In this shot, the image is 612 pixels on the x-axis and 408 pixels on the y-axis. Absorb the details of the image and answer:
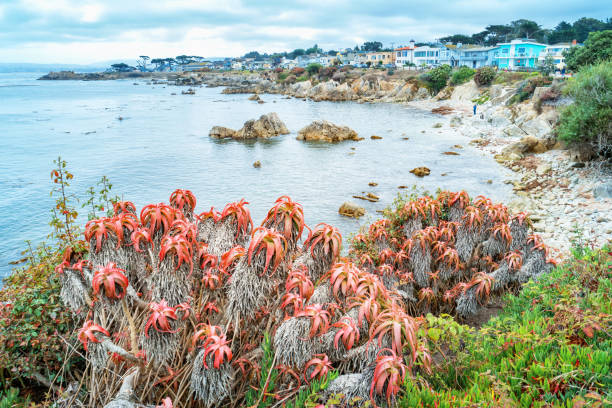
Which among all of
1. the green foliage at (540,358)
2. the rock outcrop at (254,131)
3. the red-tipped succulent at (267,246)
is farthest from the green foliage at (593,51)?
the red-tipped succulent at (267,246)

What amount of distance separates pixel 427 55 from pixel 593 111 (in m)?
120

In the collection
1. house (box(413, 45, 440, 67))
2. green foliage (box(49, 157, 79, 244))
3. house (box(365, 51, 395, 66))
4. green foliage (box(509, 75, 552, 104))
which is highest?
house (box(365, 51, 395, 66))

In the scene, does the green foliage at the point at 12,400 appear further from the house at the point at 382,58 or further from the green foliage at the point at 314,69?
the house at the point at 382,58

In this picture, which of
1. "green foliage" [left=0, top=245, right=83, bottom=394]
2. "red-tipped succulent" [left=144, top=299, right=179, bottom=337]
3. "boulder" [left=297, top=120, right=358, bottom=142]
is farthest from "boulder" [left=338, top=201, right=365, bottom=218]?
"boulder" [left=297, top=120, right=358, bottom=142]

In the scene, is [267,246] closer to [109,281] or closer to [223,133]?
[109,281]

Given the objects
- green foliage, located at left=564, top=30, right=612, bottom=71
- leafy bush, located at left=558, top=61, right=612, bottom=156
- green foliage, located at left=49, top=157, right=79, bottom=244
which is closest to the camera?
green foliage, located at left=49, top=157, right=79, bottom=244

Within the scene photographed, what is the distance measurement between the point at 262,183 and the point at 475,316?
22.5m

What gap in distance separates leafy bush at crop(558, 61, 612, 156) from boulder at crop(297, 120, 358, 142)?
25.3 m

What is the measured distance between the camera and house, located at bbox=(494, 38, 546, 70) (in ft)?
283

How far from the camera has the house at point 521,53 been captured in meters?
86.2

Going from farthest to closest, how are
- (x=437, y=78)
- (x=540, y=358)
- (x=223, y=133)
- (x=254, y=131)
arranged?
(x=437, y=78) < (x=223, y=133) < (x=254, y=131) < (x=540, y=358)

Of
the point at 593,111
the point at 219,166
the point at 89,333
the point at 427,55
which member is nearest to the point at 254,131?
the point at 219,166

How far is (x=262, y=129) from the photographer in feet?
154

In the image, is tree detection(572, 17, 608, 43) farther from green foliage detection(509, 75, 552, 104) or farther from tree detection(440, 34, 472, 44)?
green foliage detection(509, 75, 552, 104)
